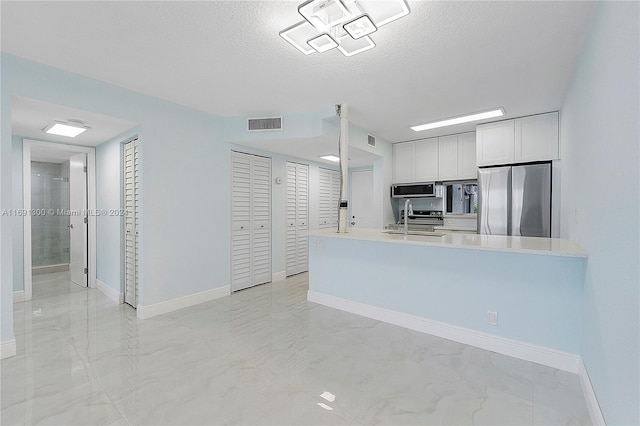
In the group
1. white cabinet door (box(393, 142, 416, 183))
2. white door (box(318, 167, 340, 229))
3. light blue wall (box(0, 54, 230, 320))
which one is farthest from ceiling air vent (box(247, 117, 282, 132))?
white cabinet door (box(393, 142, 416, 183))

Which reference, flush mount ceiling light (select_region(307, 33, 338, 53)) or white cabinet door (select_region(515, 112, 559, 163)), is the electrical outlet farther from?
flush mount ceiling light (select_region(307, 33, 338, 53))

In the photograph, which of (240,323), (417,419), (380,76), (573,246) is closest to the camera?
(417,419)

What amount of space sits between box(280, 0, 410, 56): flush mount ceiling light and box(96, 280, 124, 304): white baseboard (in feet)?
12.7

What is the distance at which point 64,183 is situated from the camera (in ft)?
18.5

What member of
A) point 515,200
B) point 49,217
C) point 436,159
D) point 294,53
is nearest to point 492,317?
point 515,200

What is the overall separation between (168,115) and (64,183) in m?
3.81

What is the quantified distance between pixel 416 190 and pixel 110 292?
5018 mm

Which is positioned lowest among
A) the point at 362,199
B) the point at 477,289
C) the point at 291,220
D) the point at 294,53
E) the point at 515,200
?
the point at 477,289

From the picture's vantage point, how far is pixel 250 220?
4605mm

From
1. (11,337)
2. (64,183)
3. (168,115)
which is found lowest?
(11,337)

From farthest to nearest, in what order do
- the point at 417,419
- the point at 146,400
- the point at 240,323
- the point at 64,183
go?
the point at 64,183, the point at 240,323, the point at 146,400, the point at 417,419

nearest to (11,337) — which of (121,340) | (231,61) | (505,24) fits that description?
(121,340)

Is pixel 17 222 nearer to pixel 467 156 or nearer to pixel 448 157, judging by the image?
pixel 448 157

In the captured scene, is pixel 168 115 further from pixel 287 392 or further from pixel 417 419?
pixel 417 419
